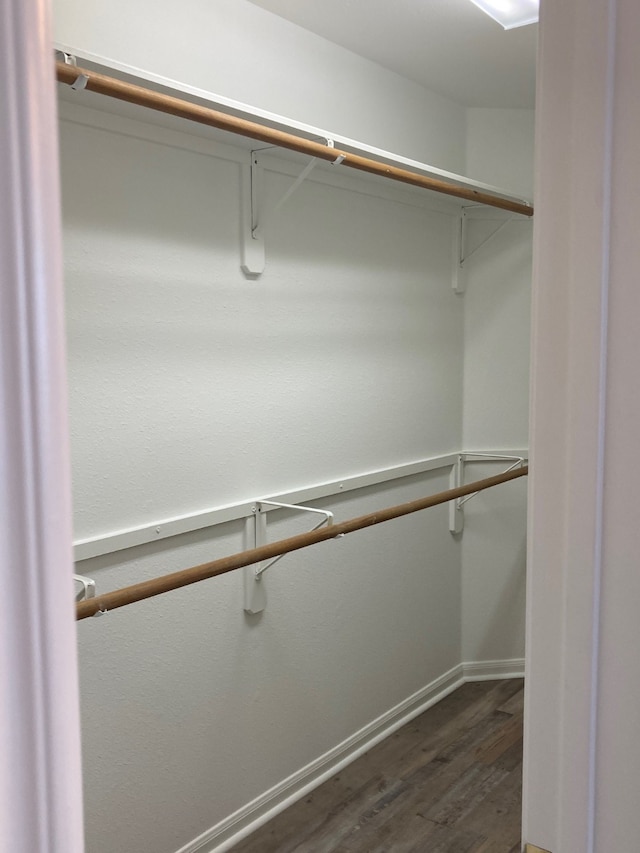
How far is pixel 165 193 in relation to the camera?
211 centimetres

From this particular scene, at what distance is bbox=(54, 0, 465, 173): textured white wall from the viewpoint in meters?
1.93

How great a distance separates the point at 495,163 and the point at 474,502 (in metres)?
1.48

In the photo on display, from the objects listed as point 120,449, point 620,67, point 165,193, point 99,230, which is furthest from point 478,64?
point 620,67

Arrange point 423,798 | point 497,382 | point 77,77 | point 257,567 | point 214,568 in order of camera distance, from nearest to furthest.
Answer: point 77,77, point 214,568, point 257,567, point 423,798, point 497,382

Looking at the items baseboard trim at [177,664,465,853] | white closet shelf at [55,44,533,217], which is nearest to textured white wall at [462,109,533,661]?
baseboard trim at [177,664,465,853]

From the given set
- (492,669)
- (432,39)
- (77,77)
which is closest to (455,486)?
(492,669)

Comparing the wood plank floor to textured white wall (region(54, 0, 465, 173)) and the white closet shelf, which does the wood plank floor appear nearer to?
the white closet shelf

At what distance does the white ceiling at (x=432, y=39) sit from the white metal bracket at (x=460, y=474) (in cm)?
149

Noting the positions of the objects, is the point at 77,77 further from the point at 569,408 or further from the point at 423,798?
the point at 423,798

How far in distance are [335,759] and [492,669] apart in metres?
1.10

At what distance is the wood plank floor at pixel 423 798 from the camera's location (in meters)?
2.45

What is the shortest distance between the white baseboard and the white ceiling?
2397 mm

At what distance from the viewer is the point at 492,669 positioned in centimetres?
368

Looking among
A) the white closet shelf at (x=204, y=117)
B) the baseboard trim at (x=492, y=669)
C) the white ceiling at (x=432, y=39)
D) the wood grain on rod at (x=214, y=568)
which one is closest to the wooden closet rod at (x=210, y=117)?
the white closet shelf at (x=204, y=117)
